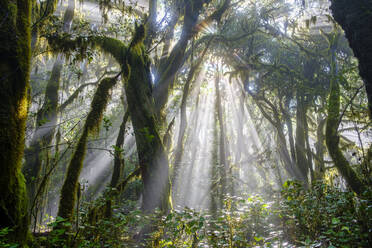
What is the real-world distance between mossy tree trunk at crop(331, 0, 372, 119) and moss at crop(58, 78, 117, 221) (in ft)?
15.7

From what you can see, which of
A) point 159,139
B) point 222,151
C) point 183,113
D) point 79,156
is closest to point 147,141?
point 159,139

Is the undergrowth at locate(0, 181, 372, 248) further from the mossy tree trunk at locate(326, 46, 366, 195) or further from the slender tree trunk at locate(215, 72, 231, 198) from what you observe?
the slender tree trunk at locate(215, 72, 231, 198)

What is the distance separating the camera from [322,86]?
12844mm

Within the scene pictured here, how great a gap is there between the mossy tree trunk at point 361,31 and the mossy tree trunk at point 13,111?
4932mm

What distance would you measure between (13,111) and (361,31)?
17.0 ft

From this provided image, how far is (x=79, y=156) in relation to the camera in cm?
497

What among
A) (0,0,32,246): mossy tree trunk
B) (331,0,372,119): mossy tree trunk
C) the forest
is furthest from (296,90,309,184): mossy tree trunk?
(0,0,32,246): mossy tree trunk

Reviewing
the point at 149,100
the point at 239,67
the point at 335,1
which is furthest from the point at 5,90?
the point at 239,67

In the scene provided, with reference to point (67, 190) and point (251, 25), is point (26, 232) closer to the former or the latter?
point (67, 190)

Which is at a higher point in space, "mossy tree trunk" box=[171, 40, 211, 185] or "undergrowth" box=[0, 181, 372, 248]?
"mossy tree trunk" box=[171, 40, 211, 185]

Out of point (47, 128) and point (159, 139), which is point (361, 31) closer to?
point (159, 139)

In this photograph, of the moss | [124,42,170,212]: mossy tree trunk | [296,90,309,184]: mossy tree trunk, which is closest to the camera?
the moss

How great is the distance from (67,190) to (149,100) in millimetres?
3290

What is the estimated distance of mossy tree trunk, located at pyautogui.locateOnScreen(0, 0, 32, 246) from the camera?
3.34 m
